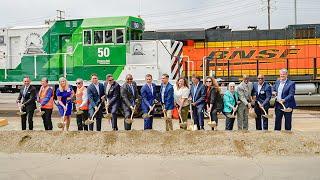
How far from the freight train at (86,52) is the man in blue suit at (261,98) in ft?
21.4

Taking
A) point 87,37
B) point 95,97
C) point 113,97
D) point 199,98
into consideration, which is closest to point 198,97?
point 199,98

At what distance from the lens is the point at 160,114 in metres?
16.3

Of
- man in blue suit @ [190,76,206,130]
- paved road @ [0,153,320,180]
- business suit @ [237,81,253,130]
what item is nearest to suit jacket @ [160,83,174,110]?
man in blue suit @ [190,76,206,130]

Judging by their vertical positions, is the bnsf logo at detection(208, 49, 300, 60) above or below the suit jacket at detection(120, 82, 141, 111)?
above

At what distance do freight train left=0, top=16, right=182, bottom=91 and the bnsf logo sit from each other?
457 centimetres

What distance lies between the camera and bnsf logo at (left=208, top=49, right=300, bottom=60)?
21188 millimetres

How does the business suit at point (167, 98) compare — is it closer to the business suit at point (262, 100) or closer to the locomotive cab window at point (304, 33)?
the business suit at point (262, 100)

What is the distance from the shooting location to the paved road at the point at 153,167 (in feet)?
21.5

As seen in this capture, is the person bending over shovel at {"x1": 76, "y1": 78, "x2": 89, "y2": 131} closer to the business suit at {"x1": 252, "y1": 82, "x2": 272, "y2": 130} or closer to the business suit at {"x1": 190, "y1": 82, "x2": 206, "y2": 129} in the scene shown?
the business suit at {"x1": 190, "y1": 82, "x2": 206, "y2": 129}

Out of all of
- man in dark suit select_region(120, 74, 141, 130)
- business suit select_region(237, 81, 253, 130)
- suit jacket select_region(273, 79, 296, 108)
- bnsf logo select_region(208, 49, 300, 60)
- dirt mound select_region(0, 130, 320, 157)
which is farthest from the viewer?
bnsf logo select_region(208, 49, 300, 60)

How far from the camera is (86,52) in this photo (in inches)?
655

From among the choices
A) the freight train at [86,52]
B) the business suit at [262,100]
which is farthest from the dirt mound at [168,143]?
the freight train at [86,52]

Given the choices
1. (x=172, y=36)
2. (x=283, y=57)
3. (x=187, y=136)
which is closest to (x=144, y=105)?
(x=187, y=136)

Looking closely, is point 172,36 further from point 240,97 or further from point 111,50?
Answer: point 240,97
